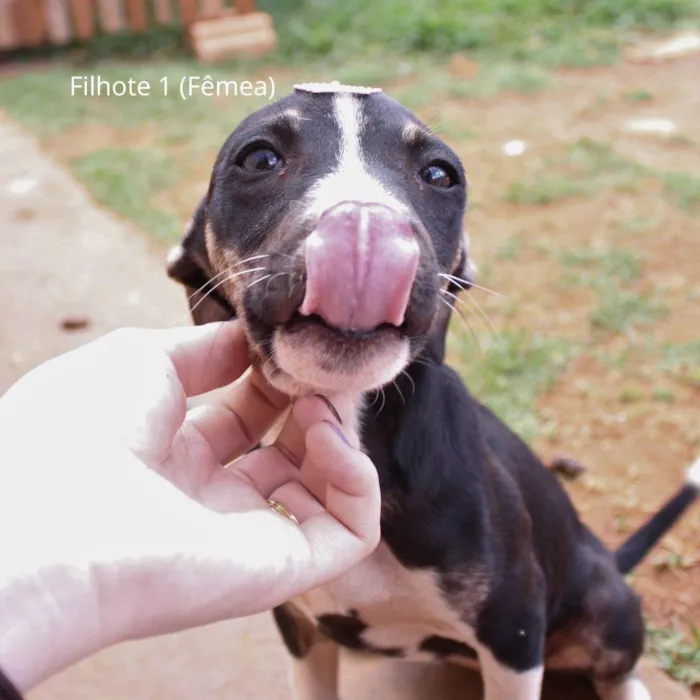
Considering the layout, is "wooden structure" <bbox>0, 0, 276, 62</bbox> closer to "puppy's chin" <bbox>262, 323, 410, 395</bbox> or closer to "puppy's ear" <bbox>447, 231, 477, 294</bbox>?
"puppy's ear" <bbox>447, 231, 477, 294</bbox>

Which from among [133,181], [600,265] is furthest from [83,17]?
[600,265]

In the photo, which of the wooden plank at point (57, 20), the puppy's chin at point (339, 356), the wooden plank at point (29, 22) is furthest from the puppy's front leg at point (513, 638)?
the wooden plank at point (29, 22)

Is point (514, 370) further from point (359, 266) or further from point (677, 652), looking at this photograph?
point (359, 266)

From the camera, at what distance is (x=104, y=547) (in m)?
1.48

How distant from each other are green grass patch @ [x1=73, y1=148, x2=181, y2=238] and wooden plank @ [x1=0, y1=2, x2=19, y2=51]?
4768 mm

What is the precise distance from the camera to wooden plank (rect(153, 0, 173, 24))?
10.7 meters

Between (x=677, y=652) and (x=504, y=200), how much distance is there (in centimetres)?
393

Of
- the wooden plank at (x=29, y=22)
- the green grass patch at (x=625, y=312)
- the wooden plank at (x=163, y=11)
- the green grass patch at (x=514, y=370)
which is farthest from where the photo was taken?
the wooden plank at (x=29, y=22)

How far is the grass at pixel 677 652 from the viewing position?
2.81m

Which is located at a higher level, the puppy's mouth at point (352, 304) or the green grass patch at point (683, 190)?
the puppy's mouth at point (352, 304)

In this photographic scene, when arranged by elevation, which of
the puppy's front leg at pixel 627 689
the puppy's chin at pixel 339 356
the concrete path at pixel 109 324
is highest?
the puppy's chin at pixel 339 356

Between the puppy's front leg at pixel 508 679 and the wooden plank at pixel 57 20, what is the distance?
1097 centimetres

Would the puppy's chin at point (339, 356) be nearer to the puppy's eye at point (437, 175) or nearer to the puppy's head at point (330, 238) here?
the puppy's head at point (330, 238)

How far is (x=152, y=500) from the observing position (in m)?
1.59
